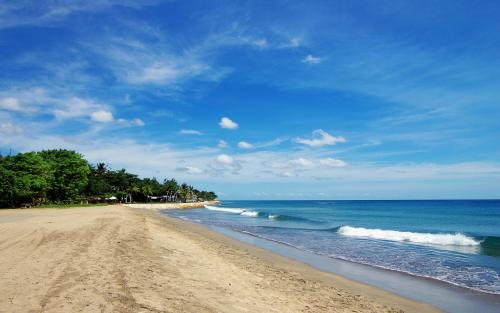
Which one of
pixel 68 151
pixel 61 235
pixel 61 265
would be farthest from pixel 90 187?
pixel 61 265

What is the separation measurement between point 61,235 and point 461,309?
14.6 meters

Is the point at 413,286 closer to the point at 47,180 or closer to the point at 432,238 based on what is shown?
the point at 432,238

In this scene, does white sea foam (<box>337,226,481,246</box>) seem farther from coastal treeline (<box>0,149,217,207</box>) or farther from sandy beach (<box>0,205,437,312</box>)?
coastal treeline (<box>0,149,217,207</box>)

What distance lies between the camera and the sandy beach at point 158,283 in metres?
6.20

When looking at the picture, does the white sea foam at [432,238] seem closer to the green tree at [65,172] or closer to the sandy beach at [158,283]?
the sandy beach at [158,283]

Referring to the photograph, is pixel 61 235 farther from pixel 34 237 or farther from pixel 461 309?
pixel 461 309

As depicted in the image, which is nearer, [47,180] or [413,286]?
[413,286]

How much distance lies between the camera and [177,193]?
135m

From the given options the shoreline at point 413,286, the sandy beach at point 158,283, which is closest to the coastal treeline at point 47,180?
the sandy beach at point 158,283

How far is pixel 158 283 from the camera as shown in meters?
7.69

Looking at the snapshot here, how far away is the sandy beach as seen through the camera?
20.3ft

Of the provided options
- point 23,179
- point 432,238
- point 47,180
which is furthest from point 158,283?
point 47,180

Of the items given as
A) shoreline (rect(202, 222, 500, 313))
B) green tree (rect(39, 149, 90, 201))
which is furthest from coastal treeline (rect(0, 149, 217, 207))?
shoreline (rect(202, 222, 500, 313))

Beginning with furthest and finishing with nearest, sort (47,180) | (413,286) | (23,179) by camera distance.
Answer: (47,180) < (23,179) < (413,286)
